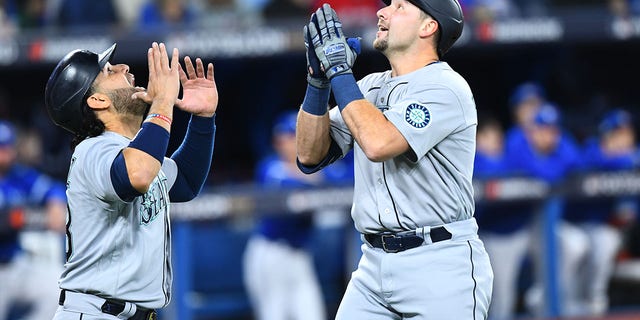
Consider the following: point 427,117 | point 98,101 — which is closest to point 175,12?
point 98,101

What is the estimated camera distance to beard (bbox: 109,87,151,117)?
364 cm

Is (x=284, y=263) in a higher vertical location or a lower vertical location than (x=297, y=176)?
lower

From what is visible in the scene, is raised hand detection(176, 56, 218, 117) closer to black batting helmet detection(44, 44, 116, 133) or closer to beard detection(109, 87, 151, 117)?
beard detection(109, 87, 151, 117)

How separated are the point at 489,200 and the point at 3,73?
3.70 meters

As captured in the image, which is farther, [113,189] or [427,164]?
[427,164]

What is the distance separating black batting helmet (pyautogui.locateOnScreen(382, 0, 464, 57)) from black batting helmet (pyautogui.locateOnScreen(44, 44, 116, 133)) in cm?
108

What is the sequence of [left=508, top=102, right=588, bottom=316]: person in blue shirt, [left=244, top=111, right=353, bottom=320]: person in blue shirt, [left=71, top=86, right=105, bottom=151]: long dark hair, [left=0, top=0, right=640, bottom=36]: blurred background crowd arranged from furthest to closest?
[left=0, top=0, right=640, bottom=36]: blurred background crowd < [left=508, top=102, right=588, bottom=316]: person in blue shirt < [left=244, top=111, right=353, bottom=320]: person in blue shirt < [left=71, top=86, right=105, bottom=151]: long dark hair

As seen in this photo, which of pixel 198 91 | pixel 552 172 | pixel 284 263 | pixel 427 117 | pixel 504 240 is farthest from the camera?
pixel 504 240

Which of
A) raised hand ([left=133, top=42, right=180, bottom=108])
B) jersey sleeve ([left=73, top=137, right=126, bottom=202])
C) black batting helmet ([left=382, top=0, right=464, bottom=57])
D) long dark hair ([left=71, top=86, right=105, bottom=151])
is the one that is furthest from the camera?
black batting helmet ([left=382, top=0, right=464, bottom=57])

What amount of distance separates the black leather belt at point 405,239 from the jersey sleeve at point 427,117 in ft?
0.82

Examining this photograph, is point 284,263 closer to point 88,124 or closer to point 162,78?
point 88,124

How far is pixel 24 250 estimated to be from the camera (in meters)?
6.95

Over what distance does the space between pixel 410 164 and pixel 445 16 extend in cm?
51

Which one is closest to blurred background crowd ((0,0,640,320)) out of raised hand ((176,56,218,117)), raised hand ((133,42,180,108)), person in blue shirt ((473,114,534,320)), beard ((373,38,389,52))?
person in blue shirt ((473,114,534,320))
